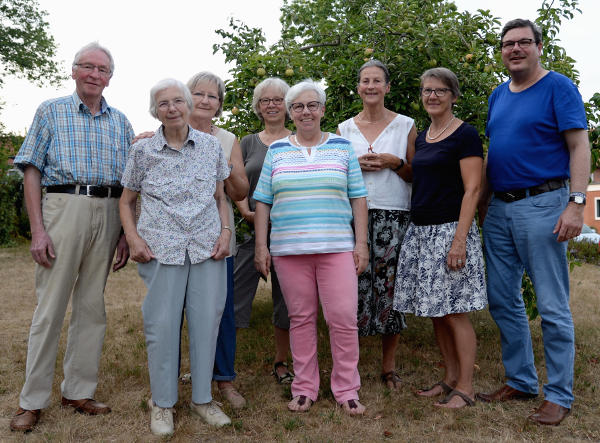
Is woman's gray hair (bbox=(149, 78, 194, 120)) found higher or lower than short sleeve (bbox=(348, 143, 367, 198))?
higher

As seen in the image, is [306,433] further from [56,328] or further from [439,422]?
[56,328]

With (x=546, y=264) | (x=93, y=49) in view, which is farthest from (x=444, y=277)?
(x=93, y=49)

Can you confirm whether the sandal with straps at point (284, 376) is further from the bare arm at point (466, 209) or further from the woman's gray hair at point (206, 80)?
the woman's gray hair at point (206, 80)

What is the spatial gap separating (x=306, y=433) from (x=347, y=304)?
0.79 metres

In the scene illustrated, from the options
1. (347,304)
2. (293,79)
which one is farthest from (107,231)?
(293,79)

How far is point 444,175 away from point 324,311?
1165 millimetres

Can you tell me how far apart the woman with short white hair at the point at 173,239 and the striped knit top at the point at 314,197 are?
0.38m

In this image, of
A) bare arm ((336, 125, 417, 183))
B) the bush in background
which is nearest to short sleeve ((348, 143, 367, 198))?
bare arm ((336, 125, 417, 183))

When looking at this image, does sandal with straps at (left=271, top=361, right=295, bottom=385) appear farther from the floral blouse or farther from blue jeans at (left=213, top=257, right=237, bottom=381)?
the floral blouse

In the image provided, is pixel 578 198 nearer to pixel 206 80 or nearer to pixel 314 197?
pixel 314 197

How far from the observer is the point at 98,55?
3127mm

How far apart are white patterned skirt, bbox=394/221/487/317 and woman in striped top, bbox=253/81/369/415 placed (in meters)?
0.41

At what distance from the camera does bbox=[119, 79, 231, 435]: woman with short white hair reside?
2.83 meters

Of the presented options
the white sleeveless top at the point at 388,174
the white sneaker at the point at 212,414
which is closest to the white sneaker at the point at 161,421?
the white sneaker at the point at 212,414
